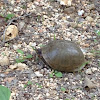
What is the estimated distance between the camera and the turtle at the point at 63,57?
2291mm

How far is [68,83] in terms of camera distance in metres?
2.17

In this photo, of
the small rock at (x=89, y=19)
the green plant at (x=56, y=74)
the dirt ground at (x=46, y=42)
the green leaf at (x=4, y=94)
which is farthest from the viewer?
the small rock at (x=89, y=19)

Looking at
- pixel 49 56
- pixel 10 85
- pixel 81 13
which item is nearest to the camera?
pixel 10 85

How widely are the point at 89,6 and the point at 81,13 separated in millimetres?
204

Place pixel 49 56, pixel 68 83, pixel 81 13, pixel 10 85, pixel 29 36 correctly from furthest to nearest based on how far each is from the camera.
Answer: pixel 81 13, pixel 29 36, pixel 49 56, pixel 68 83, pixel 10 85

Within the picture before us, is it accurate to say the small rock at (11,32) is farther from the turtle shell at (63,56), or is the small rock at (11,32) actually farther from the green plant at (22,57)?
the turtle shell at (63,56)

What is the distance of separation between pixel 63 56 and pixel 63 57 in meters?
0.01

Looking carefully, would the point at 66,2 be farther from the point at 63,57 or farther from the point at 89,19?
the point at 63,57

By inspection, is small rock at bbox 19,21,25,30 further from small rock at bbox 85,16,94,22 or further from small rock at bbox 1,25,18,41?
small rock at bbox 85,16,94,22

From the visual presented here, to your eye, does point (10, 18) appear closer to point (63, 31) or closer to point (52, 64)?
point (63, 31)

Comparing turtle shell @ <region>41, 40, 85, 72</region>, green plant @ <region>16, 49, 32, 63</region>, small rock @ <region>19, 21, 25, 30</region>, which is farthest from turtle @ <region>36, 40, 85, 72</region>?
small rock @ <region>19, 21, 25, 30</region>

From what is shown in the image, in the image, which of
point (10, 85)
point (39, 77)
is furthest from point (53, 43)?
point (10, 85)

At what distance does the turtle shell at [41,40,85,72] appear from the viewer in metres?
2.29

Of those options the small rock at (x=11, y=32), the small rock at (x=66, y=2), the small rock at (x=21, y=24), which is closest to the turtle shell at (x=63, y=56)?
the small rock at (x=11, y=32)
